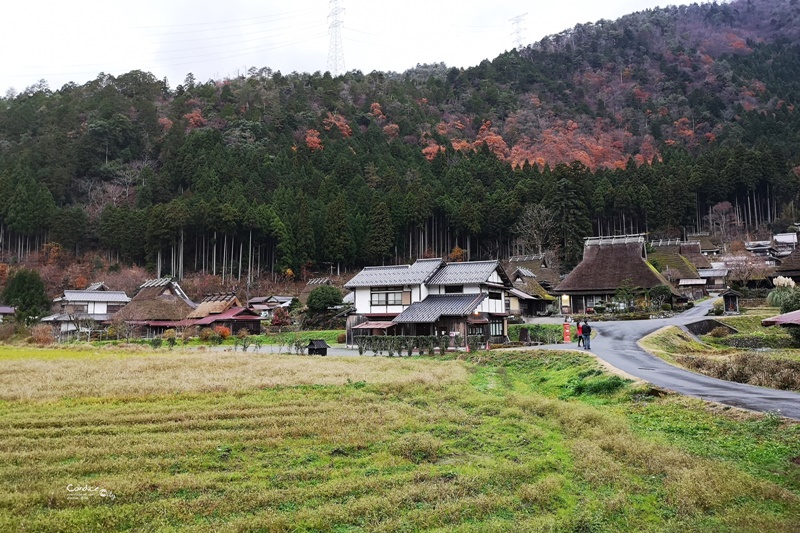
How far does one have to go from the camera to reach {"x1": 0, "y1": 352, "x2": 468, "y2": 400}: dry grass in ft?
48.3

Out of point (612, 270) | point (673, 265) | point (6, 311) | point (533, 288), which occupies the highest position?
point (673, 265)

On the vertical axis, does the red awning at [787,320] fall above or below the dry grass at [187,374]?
above

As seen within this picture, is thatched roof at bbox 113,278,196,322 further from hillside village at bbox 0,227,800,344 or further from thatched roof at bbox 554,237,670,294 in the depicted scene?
thatched roof at bbox 554,237,670,294

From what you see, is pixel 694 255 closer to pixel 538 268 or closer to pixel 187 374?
pixel 538 268

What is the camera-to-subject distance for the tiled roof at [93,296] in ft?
162

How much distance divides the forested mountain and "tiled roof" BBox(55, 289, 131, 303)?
613cm

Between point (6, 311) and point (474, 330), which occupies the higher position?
point (6, 311)

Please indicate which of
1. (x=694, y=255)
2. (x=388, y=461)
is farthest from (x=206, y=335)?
(x=694, y=255)

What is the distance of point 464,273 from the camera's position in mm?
34125

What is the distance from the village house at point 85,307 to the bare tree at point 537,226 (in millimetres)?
43177

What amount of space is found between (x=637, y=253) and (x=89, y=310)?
50336mm

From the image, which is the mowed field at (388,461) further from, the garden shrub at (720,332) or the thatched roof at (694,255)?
the thatched roof at (694,255)

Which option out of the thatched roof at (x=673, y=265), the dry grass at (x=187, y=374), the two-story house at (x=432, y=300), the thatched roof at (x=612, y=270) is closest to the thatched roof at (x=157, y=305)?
the two-story house at (x=432, y=300)

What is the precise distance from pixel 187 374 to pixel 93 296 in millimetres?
39543
